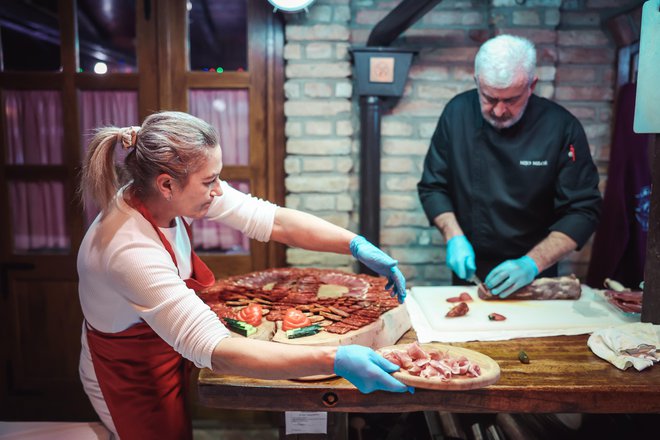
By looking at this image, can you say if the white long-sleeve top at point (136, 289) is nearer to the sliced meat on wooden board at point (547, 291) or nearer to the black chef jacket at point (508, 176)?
the sliced meat on wooden board at point (547, 291)

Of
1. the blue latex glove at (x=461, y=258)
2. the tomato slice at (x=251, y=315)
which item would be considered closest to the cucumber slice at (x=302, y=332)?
the tomato slice at (x=251, y=315)

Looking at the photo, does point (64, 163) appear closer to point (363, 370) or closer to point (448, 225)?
point (448, 225)

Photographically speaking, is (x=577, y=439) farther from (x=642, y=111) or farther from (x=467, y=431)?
(x=642, y=111)

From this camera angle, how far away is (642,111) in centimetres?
204

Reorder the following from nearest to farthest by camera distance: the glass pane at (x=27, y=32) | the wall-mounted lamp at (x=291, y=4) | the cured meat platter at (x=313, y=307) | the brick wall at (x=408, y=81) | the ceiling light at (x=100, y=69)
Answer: the cured meat platter at (x=313, y=307) < the wall-mounted lamp at (x=291, y=4) < the brick wall at (x=408, y=81) < the ceiling light at (x=100, y=69) < the glass pane at (x=27, y=32)

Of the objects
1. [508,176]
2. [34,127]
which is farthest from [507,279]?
[34,127]

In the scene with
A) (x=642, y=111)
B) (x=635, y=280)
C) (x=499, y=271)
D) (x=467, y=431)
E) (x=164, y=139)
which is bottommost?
(x=467, y=431)

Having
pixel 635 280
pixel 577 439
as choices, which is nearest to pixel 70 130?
pixel 577 439

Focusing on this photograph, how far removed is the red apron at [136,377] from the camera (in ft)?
6.29

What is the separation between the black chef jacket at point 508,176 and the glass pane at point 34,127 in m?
2.41

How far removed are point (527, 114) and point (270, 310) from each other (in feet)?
6.32

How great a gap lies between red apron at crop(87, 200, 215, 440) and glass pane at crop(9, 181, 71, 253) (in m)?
1.96

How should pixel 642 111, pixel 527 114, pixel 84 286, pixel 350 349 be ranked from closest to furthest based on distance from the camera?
1. pixel 350 349
2. pixel 84 286
3. pixel 642 111
4. pixel 527 114

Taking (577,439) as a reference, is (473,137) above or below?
above
